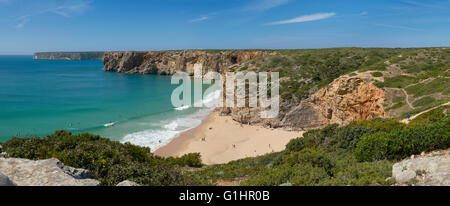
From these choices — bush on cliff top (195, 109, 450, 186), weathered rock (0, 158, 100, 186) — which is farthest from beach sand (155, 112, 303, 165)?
weathered rock (0, 158, 100, 186)

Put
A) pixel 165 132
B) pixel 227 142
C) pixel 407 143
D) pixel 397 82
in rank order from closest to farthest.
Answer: pixel 407 143
pixel 397 82
pixel 227 142
pixel 165 132

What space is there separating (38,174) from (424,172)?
23.6 ft

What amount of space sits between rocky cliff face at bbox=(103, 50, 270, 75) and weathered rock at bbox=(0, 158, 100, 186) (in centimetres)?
6575

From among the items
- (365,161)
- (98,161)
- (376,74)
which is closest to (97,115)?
(98,161)

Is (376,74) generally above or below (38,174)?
above

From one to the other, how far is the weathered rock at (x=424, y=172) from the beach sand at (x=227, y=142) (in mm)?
15852

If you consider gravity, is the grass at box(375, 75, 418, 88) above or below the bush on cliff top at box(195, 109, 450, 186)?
above

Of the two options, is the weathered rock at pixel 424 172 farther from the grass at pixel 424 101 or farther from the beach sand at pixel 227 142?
the beach sand at pixel 227 142

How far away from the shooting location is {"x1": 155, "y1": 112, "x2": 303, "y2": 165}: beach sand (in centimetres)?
2147

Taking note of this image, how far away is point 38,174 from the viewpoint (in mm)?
4344

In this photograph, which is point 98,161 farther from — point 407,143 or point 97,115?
point 97,115

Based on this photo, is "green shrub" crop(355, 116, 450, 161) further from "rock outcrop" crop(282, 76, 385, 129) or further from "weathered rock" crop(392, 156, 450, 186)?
"rock outcrop" crop(282, 76, 385, 129)
